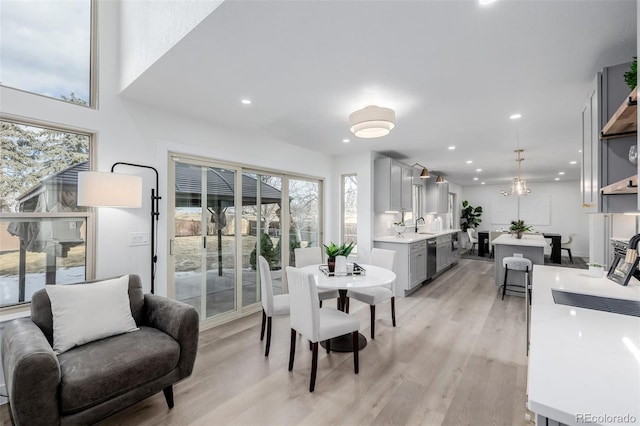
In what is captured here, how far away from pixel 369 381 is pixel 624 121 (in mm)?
2412

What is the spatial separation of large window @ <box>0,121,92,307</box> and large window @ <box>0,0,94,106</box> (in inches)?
14.1

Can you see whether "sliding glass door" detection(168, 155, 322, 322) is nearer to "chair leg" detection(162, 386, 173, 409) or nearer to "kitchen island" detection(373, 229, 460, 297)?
"chair leg" detection(162, 386, 173, 409)

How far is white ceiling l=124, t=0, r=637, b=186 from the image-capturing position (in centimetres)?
157

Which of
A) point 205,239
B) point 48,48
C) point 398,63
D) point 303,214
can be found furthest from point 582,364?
point 303,214

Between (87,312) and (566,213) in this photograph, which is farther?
(566,213)

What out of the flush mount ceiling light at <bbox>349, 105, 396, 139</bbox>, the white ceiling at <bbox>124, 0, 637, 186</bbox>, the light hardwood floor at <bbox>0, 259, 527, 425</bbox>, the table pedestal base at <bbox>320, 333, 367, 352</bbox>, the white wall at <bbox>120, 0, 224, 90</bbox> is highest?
the white wall at <bbox>120, 0, 224, 90</bbox>

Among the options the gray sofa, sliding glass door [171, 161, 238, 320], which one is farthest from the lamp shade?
sliding glass door [171, 161, 238, 320]

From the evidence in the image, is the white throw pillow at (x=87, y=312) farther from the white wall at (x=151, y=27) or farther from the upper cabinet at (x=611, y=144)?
the upper cabinet at (x=611, y=144)

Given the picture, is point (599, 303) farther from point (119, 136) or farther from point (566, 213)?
point (566, 213)

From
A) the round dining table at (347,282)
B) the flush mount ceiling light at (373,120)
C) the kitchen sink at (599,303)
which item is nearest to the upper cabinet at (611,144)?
the kitchen sink at (599,303)

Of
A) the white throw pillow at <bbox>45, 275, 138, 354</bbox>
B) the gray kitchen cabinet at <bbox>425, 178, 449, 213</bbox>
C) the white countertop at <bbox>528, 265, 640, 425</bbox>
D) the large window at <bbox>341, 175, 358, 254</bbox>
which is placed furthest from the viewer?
the gray kitchen cabinet at <bbox>425, 178, 449, 213</bbox>

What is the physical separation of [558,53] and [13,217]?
4102mm

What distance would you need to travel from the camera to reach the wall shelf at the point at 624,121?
138 centimetres

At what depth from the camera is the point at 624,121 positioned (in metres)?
1.60
